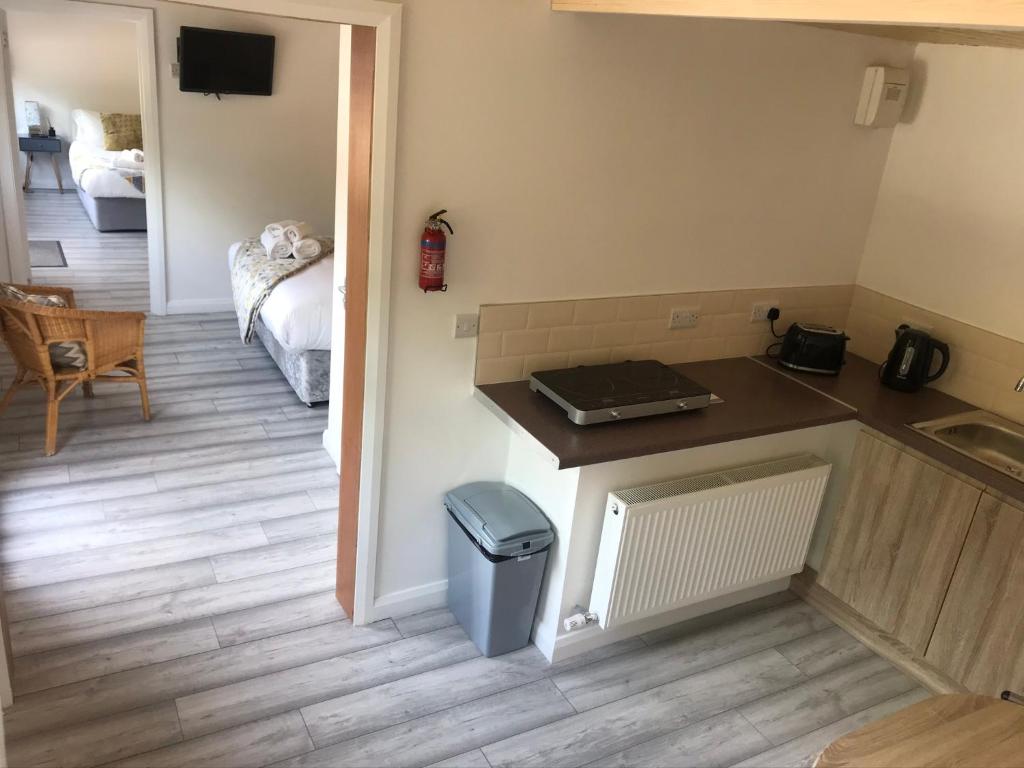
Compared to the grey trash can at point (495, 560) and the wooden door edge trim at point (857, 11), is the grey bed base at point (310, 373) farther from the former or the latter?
the wooden door edge trim at point (857, 11)

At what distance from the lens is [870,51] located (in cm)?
307

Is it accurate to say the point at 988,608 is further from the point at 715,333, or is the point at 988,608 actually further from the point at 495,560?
the point at 495,560

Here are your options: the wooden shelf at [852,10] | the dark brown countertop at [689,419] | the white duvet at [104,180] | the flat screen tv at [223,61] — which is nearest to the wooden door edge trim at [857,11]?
the wooden shelf at [852,10]

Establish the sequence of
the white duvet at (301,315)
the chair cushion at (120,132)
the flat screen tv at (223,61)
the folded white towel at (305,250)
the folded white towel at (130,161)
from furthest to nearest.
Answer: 1. the chair cushion at (120,132)
2. the folded white towel at (130,161)
3. the flat screen tv at (223,61)
4. the folded white towel at (305,250)
5. the white duvet at (301,315)

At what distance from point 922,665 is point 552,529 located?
1.45 meters

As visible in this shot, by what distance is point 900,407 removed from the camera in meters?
3.02

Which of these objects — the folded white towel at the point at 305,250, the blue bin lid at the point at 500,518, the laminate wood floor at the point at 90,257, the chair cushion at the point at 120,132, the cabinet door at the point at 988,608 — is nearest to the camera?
the cabinet door at the point at 988,608

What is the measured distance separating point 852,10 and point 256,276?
399 centimetres

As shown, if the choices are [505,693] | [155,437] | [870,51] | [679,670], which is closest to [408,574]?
[505,693]

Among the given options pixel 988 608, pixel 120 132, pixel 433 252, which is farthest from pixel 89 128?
pixel 988 608

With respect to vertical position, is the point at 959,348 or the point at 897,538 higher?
the point at 959,348

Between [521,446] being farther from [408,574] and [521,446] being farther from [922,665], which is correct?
[922,665]

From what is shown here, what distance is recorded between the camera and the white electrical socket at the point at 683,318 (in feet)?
10.1

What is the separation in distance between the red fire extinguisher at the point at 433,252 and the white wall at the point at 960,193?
1.94 m
